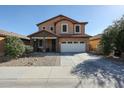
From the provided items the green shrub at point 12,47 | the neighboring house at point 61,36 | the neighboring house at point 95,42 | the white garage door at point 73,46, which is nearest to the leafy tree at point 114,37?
the white garage door at point 73,46

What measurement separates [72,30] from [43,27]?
16.6ft

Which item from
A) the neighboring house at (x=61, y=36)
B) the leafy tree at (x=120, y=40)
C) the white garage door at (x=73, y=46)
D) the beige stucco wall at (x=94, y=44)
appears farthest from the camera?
the beige stucco wall at (x=94, y=44)

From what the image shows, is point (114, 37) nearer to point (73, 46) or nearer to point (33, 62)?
point (33, 62)

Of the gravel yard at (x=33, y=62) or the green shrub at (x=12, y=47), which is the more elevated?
the green shrub at (x=12, y=47)

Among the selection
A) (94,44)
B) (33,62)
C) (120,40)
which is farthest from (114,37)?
(94,44)

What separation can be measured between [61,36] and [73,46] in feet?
7.96

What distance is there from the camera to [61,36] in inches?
1239

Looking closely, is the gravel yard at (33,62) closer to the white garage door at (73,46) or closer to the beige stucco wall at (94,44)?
the white garage door at (73,46)

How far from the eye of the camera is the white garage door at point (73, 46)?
31528mm

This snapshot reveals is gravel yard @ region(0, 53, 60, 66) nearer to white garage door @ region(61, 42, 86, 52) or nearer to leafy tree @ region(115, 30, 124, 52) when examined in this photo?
leafy tree @ region(115, 30, 124, 52)

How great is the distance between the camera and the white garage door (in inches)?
1241
